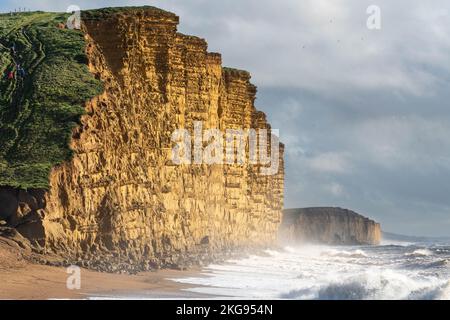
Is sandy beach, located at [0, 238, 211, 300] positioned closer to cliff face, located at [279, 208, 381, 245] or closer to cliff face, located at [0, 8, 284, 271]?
cliff face, located at [0, 8, 284, 271]

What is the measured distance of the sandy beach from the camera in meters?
33.1

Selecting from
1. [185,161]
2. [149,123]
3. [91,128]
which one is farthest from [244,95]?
[91,128]

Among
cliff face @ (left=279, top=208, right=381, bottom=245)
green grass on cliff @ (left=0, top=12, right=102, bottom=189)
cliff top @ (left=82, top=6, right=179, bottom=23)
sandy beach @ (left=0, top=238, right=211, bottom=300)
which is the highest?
cliff top @ (left=82, top=6, right=179, bottom=23)

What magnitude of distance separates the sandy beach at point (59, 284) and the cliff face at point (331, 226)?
332ft

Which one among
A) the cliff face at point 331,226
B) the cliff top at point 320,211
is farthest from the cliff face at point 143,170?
the cliff top at point 320,211

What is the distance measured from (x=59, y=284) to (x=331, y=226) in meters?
122

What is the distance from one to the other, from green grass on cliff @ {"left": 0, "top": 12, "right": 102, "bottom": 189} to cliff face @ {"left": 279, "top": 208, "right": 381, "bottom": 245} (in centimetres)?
8938

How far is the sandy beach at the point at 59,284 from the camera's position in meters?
33.1

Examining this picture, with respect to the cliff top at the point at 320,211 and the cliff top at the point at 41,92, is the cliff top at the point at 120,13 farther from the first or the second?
the cliff top at the point at 320,211

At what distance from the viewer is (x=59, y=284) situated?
35281 millimetres

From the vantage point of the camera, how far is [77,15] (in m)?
58.2

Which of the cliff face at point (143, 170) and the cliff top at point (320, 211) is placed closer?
the cliff face at point (143, 170)

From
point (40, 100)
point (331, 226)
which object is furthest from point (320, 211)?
point (40, 100)

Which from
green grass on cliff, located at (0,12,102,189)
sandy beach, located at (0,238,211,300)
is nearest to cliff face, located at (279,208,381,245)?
green grass on cliff, located at (0,12,102,189)
